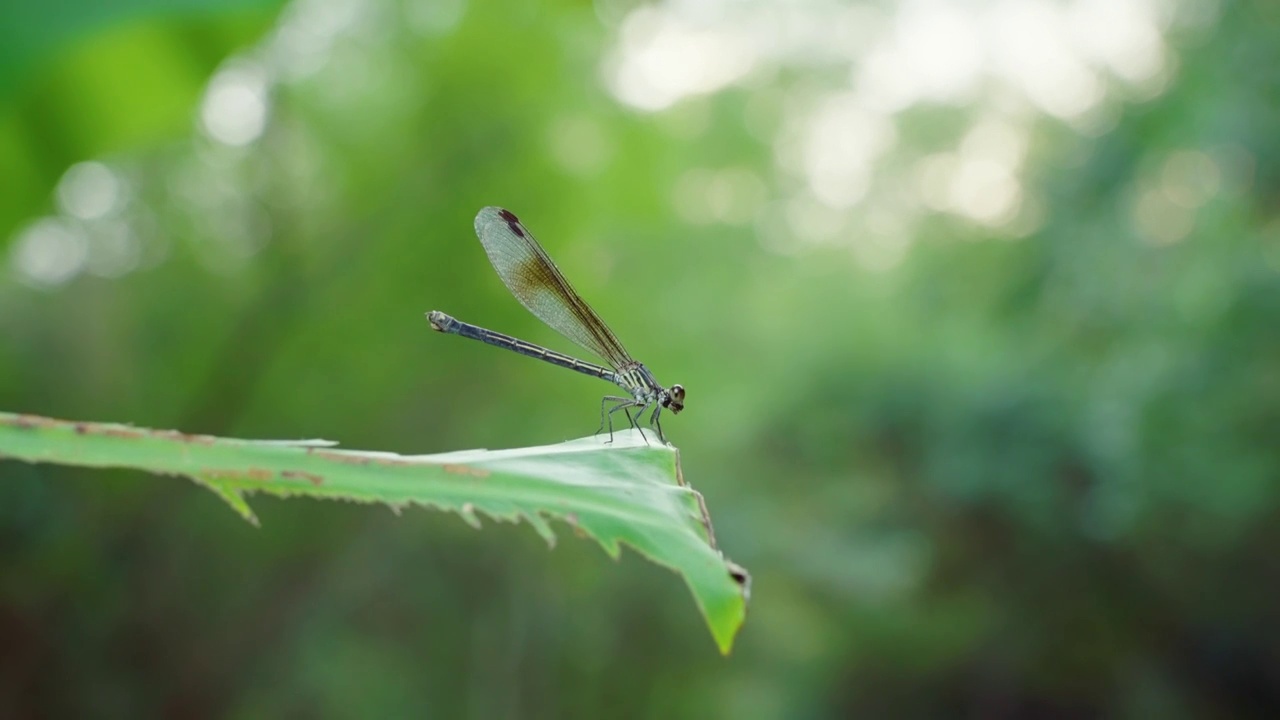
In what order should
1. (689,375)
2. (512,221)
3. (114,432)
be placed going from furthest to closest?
1. (689,375)
2. (512,221)
3. (114,432)

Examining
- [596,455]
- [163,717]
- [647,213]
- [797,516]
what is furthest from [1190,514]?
[596,455]

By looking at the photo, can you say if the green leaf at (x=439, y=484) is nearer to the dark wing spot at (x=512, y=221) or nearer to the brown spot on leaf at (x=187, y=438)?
the brown spot on leaf at (x=187, y=438)

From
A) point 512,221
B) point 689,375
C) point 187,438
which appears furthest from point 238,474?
point 689,375

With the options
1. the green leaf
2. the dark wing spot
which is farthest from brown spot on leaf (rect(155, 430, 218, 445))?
the dark wing spot

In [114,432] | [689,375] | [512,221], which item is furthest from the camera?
[689,375]

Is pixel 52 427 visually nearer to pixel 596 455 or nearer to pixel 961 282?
pixel 596 455

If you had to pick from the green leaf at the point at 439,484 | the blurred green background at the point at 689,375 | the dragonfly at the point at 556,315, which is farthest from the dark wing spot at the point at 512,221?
the blurred green background at the point at 689,375

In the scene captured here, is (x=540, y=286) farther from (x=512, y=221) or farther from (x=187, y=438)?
(x=187, y=438)
